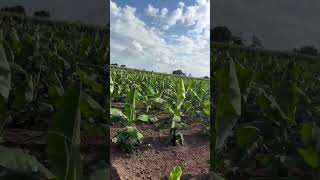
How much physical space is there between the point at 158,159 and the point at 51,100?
189cm

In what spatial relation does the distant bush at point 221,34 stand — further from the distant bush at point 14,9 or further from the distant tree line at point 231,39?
the distant bush at point 14,9

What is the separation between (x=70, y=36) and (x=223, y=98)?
2.37 feet

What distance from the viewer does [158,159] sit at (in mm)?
2566

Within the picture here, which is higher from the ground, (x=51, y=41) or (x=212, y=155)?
(x=51, y=41)

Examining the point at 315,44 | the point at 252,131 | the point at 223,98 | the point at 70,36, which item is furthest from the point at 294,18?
the point at 70,36

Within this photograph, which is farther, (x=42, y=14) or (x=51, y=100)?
(x=42, y=14)

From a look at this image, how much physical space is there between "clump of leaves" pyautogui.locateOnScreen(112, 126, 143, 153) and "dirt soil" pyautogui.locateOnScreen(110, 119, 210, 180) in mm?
55

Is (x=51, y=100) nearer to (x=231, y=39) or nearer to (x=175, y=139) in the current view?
(x=231, y=39)

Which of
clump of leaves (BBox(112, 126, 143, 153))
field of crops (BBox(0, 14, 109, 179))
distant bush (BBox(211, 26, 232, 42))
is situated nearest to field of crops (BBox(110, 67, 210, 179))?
clump of leaves (BBox(112, 126, 143, 153))

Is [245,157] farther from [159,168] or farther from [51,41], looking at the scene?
[159,168]

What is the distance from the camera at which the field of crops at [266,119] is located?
0.63 meters

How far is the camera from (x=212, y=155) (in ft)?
3.35

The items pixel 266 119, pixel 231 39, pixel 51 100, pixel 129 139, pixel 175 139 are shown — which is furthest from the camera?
pixel 175 139

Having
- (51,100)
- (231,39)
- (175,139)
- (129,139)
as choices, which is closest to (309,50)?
(231,39)
